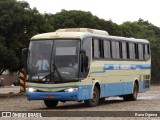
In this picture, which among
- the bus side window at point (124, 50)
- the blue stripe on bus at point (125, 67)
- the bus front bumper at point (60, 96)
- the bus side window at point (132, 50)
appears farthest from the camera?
the bus side window at point (132, 50)

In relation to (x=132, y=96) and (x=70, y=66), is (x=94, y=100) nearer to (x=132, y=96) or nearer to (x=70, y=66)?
(x=70, y=66)

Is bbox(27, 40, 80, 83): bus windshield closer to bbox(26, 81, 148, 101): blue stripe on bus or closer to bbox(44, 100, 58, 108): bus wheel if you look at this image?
bbox(26, 81, 148, 101): blue stripe on bus

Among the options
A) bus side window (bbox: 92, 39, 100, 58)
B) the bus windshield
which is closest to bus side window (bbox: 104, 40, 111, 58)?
bus side window (bbox: 92, 39, 100, 58)

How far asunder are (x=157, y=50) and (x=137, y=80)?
45881mm

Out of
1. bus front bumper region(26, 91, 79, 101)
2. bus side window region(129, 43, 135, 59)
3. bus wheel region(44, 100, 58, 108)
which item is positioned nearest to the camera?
bus front bumper region(26, 91, 79, 101)

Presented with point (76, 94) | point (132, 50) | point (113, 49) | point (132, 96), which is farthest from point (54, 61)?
point (132, 96)

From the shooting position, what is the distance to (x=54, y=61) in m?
23.6

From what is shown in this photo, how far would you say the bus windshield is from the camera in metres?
23.4

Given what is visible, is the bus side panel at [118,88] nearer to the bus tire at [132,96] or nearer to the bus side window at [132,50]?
the bus tire at [132,96]

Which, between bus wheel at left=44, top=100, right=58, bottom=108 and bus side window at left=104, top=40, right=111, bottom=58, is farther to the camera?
bus side window at left=104, top=40, right=111, bottom=58

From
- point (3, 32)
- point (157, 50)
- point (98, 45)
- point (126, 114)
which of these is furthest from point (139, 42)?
point (157, 50)

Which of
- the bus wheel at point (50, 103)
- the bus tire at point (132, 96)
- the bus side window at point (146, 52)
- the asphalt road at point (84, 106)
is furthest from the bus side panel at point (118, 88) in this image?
the bus side window at point (146, 52)

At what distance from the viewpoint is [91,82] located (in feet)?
81.6

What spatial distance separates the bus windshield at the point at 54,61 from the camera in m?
23.4
